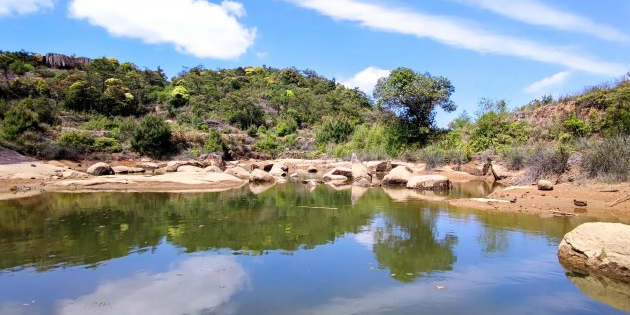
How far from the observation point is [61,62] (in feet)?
230

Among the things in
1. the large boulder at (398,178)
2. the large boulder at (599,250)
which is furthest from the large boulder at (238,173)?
the large boulder at (599,250)

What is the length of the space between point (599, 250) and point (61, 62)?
81298 mm

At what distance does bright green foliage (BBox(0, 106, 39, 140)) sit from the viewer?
105 feet

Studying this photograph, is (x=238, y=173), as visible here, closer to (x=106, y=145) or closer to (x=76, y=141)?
(x=76, y=141)

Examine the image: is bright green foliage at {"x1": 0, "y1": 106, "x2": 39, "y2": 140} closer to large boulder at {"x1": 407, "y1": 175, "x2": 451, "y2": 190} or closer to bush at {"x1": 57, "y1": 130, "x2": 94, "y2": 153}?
bush at {"x1": 57, "y1": 130, "x2": 94, "y2": 153}

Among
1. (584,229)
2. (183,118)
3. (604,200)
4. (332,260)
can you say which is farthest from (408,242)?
(183,118)

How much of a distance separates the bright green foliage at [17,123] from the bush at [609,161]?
37.6 metres

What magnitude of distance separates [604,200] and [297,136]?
145 ft

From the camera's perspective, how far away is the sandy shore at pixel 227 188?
12945 millimetres

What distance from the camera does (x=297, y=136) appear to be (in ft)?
183

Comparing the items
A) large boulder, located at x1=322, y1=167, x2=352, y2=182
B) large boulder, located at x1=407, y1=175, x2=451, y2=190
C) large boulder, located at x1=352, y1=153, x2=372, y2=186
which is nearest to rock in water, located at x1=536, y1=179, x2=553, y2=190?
large boulder, located at x1=407, y1=175, x2=451, y2=190

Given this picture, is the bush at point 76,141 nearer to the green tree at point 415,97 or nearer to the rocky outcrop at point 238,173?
the rocky outcrop at point 238,173

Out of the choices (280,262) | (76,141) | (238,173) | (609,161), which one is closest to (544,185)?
(609,161)

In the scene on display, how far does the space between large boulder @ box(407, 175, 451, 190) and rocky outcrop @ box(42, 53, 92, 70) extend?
6687 cm
